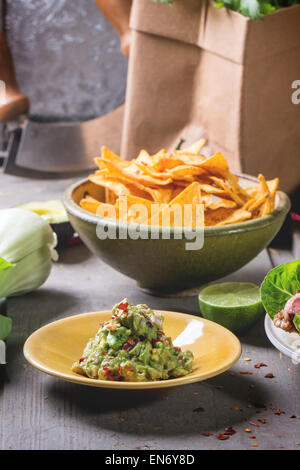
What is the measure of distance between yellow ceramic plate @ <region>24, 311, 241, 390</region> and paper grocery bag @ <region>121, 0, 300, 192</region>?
28.5 inches

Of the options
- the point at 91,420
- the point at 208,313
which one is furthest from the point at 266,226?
the point at 91,420

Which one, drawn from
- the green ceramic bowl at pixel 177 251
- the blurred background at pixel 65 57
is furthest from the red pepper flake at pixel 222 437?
the blurred background at pixel 65 57

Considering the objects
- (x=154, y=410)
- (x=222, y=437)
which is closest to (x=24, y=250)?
(x=154, y=410)

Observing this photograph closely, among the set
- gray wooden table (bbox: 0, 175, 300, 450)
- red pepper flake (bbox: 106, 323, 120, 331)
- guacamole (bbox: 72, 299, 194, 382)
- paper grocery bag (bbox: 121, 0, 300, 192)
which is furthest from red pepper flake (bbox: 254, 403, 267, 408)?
paper grocery bag (bbox: 121, 0, 300, 192)

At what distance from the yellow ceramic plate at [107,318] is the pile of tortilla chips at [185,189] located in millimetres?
228

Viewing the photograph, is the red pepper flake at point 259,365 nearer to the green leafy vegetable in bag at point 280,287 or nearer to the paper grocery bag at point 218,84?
the green leafy vegetable in bag at point 280,287

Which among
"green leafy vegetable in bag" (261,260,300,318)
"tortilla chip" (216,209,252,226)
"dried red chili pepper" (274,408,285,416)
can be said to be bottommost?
"dried red chili pepper" (274,408,285,416)

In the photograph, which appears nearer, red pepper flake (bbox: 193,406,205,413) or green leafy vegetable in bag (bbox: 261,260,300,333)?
red pepper flake (bbox: 193,406,205,413)

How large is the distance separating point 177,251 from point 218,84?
2.26 ft

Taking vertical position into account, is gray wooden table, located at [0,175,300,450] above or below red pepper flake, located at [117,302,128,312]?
below

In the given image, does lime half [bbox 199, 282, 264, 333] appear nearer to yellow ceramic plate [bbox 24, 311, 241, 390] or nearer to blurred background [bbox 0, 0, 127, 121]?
yellow ceramic plate [bbox 24, 311, 241, 390]

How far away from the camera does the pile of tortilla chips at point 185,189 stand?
1208 mm

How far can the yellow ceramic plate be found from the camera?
2.81 feet

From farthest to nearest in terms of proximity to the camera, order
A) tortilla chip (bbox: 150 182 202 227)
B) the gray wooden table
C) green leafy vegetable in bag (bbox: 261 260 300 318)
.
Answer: tortilla chip (bbox: 150 182 202 227) < green leafy vegetable in bag (bbox: 261 260 300 318) < the gray wooden table
